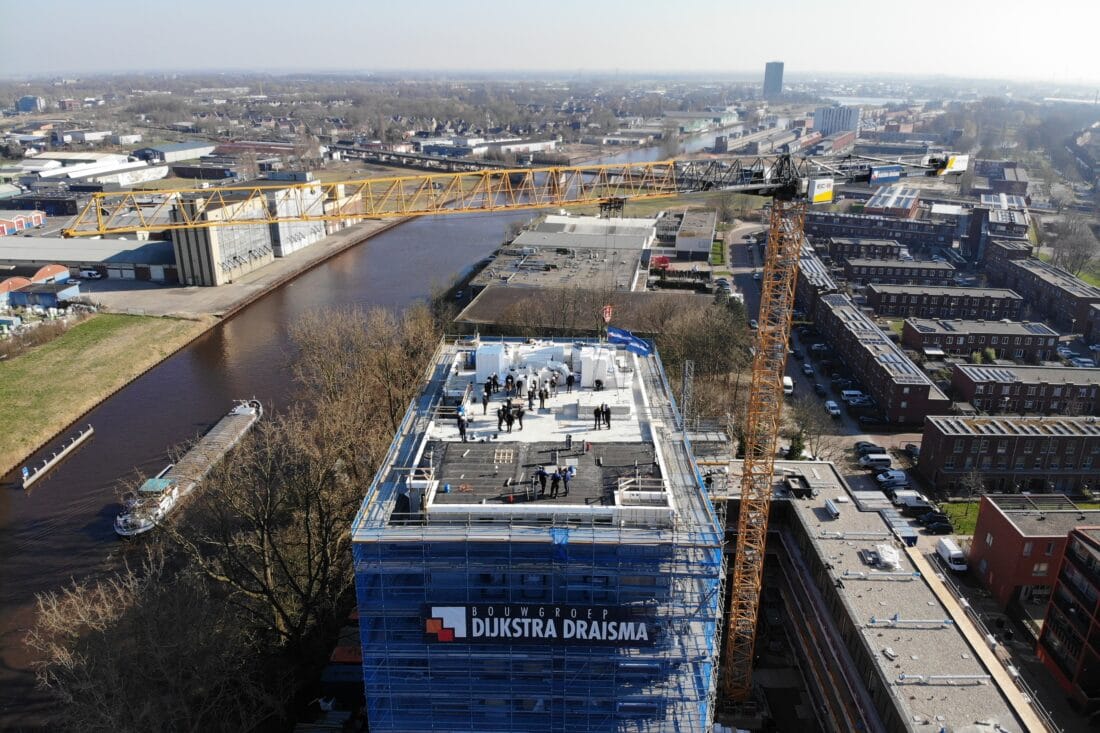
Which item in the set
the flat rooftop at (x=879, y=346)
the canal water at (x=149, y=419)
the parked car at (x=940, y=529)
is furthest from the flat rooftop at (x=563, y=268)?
the parked car at (x=940, y=529)

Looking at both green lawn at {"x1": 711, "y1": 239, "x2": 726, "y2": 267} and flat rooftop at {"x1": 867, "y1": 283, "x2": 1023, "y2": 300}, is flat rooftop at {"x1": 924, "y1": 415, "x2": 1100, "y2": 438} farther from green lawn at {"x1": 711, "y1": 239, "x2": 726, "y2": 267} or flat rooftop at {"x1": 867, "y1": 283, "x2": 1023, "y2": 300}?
green lawn at {"x1": 711, "y1": 239, "x2": 726, "y2": 267}

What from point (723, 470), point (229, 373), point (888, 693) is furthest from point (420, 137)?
Answer: point (888, 693)

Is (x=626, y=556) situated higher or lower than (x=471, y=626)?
higher

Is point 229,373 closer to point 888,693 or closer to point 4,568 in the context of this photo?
point 4,568

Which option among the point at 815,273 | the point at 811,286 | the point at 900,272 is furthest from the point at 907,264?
the point at 811,286

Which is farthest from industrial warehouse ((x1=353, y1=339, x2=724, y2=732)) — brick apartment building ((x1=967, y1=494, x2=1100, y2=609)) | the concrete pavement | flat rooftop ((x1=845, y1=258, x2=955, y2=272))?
flat rooftop ((x1=845, y1=258, x2=955, y2=272))

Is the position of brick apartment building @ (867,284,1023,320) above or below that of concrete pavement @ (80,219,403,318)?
above

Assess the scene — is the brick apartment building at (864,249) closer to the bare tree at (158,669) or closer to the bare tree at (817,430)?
the bare tree at (817,430)
